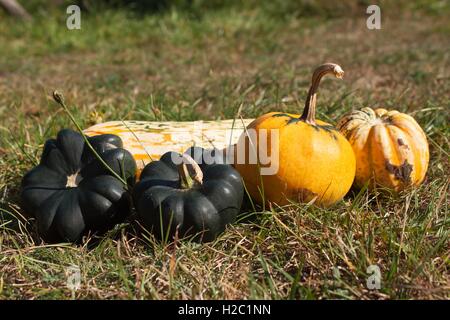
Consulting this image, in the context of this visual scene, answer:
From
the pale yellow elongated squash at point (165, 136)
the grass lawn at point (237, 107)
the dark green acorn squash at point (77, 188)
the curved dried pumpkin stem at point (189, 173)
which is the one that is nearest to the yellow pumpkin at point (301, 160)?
the grass lawn at point (237, 107)

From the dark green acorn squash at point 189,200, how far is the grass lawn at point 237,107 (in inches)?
3.5

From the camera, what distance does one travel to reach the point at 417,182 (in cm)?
315

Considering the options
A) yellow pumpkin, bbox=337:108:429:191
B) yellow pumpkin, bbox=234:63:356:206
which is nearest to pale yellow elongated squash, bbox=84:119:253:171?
yellow pumpkin, bbox=234:63:356:206

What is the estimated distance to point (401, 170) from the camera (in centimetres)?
307

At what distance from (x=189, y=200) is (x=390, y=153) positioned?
113 cm

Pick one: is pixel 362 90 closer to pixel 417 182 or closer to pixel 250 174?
pixel 417 182

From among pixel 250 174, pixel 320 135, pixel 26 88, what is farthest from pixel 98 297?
pixel 26 88

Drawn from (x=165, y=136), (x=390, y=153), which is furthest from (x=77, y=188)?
(x=390, y=153)

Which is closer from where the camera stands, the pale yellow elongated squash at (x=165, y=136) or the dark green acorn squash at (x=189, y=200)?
the dark green acorn squash at (x=189, y=200)

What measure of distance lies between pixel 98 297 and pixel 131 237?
0.58 metres

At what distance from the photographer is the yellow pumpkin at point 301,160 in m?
2.85

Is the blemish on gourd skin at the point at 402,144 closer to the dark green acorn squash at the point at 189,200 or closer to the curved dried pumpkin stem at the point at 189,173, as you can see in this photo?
the dark green acorn squash at the point at 189,200

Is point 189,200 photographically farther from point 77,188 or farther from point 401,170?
point 401,170

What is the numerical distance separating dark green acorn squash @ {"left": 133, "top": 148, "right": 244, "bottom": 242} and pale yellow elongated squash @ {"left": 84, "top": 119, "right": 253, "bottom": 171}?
0.49m
